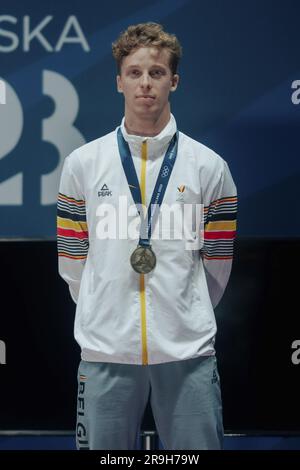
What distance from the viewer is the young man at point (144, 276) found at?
8.90ft

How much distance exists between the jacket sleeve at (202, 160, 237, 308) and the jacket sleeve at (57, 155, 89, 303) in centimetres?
43

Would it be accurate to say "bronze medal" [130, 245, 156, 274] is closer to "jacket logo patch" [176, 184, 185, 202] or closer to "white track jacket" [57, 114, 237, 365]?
"white track jacket" [57, 114, 237, 365]

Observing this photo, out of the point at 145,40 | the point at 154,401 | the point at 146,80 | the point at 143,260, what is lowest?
the point at 154,401

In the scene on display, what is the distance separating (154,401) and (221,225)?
2.20 ft

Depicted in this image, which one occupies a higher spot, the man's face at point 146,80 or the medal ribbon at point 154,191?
the man's face at point 146,80

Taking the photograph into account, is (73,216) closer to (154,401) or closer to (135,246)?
(135,246)

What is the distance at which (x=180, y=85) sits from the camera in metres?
3.73

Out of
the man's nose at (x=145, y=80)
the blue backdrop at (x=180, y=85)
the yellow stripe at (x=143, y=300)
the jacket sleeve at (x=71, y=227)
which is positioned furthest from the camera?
the blue backdrop at (x=180, y=85)

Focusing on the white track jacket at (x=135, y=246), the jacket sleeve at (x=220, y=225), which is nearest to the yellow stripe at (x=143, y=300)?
the white track jacket at (x=135, y=246)

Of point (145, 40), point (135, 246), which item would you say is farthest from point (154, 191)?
point (145, 40)

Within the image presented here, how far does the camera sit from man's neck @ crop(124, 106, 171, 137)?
9.39 ft

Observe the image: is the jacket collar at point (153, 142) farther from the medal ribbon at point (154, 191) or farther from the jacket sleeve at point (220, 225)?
the jacket sleeve at point (220, 225)

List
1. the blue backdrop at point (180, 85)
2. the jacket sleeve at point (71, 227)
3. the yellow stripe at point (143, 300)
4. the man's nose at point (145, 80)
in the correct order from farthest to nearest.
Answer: the blue backdrop at point (180, 85) < the jacket sleeve at point (71, 227) < the man's nose at point (145, 80) < the yellow stripe at point (143, 300)

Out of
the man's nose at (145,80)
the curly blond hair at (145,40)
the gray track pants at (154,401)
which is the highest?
the curly blond hair at (145,40)
